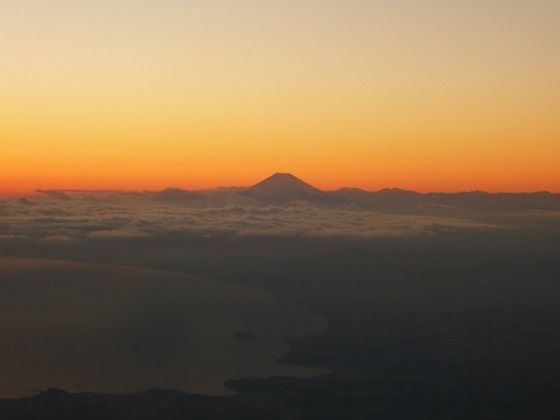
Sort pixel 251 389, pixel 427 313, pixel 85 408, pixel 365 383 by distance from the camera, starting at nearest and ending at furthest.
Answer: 1. pixel 85 408
2. pixel 251 389
3. pixel 365 383
4. pixel 427 313

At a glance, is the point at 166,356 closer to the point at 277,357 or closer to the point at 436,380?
the point at 277,357

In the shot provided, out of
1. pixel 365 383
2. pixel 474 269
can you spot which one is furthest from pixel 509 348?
pixel 474 269

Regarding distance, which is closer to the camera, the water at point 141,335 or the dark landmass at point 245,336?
the water at point 141,335

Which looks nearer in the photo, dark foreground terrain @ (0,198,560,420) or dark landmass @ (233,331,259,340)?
dark foreground terrain @ (0,198,560,420)

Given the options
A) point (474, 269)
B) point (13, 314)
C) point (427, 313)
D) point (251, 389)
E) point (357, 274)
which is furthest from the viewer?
point (474, 269)

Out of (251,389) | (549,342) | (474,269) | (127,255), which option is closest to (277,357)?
(251,389)

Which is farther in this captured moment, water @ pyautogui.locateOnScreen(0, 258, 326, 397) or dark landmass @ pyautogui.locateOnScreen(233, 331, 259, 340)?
dark landmass @ pyautogui.locateOnScreen(233, 331, 259, 340)

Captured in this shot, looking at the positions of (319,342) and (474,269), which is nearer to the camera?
(319,342)

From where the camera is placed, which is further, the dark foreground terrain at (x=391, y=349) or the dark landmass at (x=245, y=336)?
the dark landmass at (x=245, y=336)
